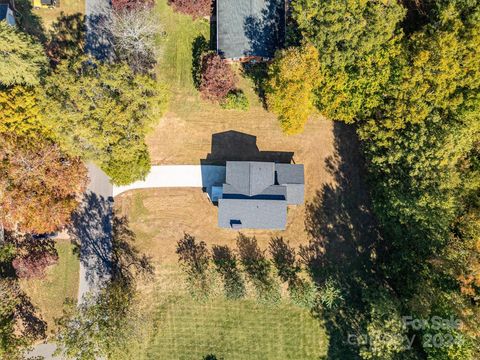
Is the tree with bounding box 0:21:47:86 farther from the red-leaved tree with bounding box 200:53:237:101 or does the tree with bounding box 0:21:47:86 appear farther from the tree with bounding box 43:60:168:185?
the red-leaved tree with bounding box 200:53:237:101

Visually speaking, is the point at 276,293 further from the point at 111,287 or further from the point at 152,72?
the point at 152,72

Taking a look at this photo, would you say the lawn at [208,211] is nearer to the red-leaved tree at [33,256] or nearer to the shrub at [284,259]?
the shrub at [284,259]

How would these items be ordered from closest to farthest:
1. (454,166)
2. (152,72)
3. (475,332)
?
(475,332), (454,166), (152,72)

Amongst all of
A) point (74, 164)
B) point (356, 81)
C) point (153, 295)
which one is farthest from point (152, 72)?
point (153, 295)

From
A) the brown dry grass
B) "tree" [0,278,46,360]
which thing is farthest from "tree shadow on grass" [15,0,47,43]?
"tree" [0,278,46,360]

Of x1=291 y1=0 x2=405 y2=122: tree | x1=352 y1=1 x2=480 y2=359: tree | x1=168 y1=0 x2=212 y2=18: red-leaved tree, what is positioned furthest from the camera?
x1=168 y1=0 x2=212 y2=18: red-leaved tree

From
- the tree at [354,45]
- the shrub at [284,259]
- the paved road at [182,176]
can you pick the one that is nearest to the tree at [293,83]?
the tree at [354,45]

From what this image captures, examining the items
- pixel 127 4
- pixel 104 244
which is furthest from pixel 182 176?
pixel 127 4
